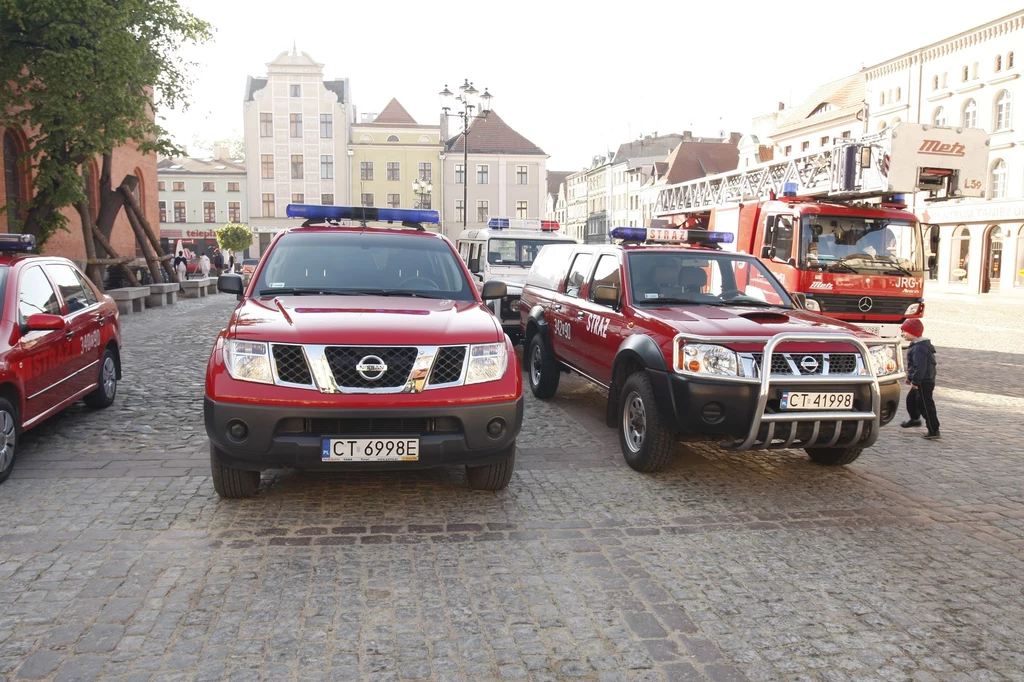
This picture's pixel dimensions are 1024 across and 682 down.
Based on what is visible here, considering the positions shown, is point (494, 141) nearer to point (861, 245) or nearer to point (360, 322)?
point (861, 245)

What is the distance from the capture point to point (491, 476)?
5.42 m

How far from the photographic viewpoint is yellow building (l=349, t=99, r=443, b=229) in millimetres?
64062

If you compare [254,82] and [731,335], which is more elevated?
[254,82]

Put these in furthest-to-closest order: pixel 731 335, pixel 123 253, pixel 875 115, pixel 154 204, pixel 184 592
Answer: pixel 875 115 → pixel 154 204 → pixel 123 253 → pixel 731 335 → pixel 184 592

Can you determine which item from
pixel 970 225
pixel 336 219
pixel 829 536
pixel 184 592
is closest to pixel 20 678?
pixel 184 592

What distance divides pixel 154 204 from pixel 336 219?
→ 27917 millimetres

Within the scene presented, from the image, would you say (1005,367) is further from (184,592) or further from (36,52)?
(36,52)

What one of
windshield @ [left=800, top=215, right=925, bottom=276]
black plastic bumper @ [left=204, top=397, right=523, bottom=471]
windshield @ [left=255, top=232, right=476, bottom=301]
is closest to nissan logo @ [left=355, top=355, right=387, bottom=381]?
black plastic bumper @ [left=204, top=397, right=523, bottom=471]

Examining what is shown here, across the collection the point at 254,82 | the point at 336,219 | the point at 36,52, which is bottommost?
the point at 336,219

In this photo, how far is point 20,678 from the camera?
10.2 ft

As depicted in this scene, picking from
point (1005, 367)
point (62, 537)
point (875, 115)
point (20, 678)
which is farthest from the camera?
point (875, 115)

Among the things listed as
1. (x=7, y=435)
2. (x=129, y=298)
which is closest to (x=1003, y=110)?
(x=129, y=298)

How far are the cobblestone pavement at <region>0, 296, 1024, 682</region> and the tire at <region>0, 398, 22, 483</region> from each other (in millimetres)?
126

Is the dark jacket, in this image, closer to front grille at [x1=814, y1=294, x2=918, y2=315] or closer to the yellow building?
front grille at [x1=814, y1=294, x2=918, y2=315]
